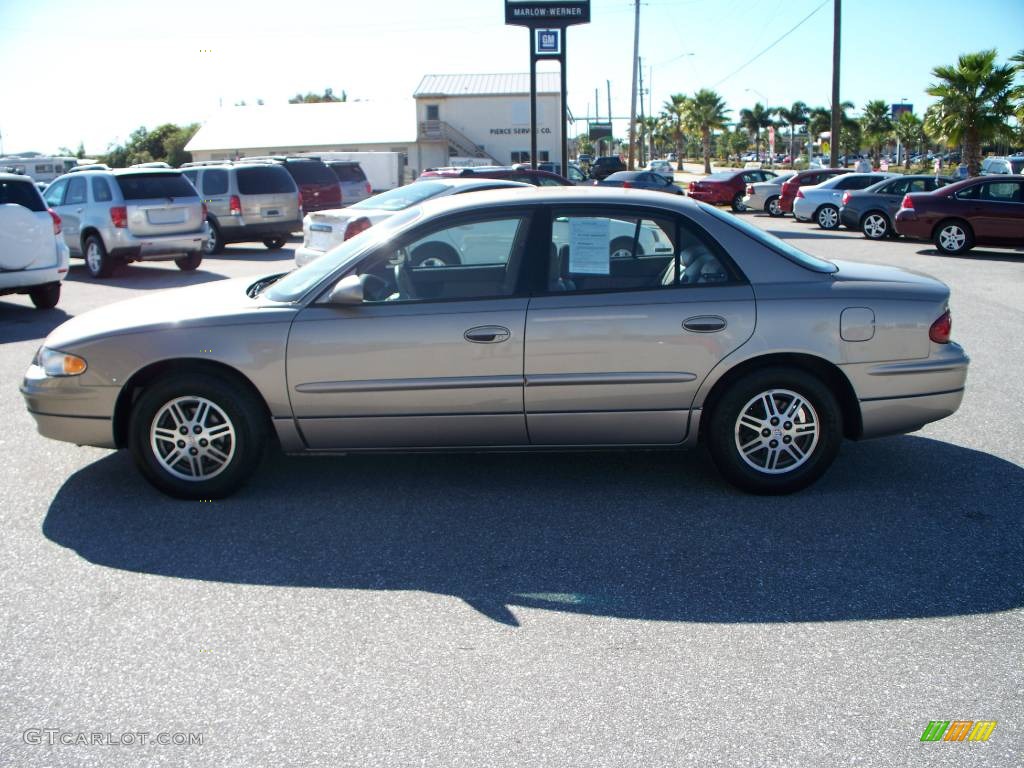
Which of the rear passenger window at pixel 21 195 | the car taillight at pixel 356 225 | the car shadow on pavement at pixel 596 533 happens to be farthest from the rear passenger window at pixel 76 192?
the car shadow on pavement at pixel 596 533

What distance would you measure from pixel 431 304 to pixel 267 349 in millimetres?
871

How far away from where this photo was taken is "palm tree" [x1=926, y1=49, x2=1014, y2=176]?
31.6m

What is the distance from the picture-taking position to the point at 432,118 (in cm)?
6700

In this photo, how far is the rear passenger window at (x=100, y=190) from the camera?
52.0 feet

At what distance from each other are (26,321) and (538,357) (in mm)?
8945

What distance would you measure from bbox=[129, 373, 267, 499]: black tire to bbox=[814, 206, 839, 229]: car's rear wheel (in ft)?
72.8

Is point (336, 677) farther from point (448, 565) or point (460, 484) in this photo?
point (460, 484)

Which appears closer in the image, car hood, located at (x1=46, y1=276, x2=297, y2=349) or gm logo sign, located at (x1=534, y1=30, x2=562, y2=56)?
car hood, located at (x1=46, y1=276, x2=297, y2=349)

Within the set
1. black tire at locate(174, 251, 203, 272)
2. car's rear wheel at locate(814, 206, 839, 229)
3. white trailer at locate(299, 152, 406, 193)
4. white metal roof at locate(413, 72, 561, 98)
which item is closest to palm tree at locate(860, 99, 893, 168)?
white metal roof at locate(413, 72, 561, 98)

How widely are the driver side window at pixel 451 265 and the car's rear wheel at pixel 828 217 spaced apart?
841 inches

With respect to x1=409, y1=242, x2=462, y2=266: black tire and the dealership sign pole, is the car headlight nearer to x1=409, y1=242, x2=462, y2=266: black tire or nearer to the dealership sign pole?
x1=409, y1=242, x2=462, y2=266: black tire

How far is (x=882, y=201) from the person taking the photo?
2181 centimetres

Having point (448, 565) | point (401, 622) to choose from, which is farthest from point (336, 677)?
point (448, 565)

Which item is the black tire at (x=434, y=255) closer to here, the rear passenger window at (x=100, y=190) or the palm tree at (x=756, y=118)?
the rear passenger window at (x=100, y=190)
